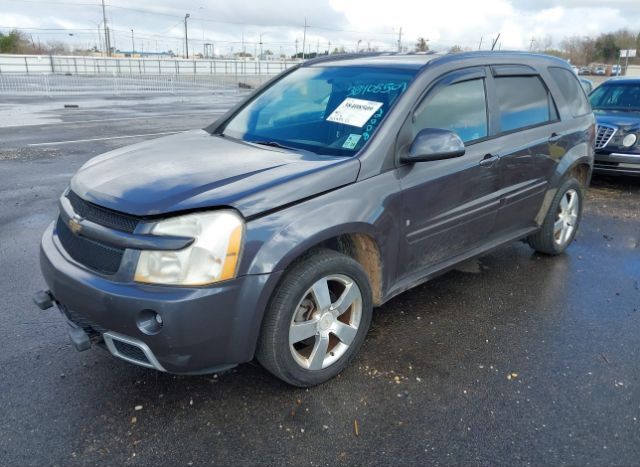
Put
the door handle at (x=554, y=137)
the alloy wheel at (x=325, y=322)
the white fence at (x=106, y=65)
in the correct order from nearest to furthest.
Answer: the alloy wheel at (x=325, y=322)
the door handle at (x=554, y=137)
the white fence at (x=106, y=65)

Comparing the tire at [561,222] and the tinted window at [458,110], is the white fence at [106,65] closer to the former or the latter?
the tire at [561,222]

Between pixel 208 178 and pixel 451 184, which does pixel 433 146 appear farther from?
pixel 208 178

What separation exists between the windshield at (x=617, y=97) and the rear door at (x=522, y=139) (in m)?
5.26

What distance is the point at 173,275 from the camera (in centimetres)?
240

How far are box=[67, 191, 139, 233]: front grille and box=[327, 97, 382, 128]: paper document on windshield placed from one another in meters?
1.51

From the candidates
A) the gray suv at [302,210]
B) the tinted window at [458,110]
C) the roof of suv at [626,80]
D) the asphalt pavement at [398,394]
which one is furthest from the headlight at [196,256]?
the roof of suv at [626,80]

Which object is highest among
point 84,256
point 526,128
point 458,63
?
→ point 458,63

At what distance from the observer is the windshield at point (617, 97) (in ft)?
28.6

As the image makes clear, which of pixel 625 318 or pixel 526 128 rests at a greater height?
pixel 526 128

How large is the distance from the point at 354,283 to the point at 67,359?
1782 mm

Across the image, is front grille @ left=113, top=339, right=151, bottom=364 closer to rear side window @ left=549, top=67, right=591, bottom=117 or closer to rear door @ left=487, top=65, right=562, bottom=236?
rear door @ left=487, top=65, right=562, bottom=236

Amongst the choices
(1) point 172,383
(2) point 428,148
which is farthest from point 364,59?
(1) point 172,383

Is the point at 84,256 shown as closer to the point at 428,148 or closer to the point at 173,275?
the point at 173,275

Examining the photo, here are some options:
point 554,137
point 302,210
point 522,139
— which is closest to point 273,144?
point 302,210
